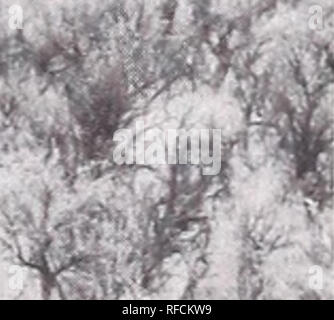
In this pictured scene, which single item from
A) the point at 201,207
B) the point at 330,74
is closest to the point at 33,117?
the point at 201,207

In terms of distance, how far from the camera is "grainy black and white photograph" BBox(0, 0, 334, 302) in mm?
1667

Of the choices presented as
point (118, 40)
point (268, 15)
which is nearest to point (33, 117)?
point (118, 40)

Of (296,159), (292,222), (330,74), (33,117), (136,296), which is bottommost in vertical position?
(136,296)

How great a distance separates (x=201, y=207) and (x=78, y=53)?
1.67 ft

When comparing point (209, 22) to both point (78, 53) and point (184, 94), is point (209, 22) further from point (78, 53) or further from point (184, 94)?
point (78, 53)

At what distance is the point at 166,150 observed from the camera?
169 centimetres

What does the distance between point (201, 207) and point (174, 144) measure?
18cm

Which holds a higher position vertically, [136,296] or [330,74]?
[330,74]

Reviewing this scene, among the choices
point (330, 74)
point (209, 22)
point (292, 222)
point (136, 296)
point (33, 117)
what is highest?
point (209, 22)

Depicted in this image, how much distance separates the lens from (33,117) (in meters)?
1.69

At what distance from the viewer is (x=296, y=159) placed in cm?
167

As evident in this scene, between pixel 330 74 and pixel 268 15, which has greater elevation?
pixel 268 15

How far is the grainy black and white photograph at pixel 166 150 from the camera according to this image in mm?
1667

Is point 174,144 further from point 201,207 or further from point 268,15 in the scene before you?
point 268,15
